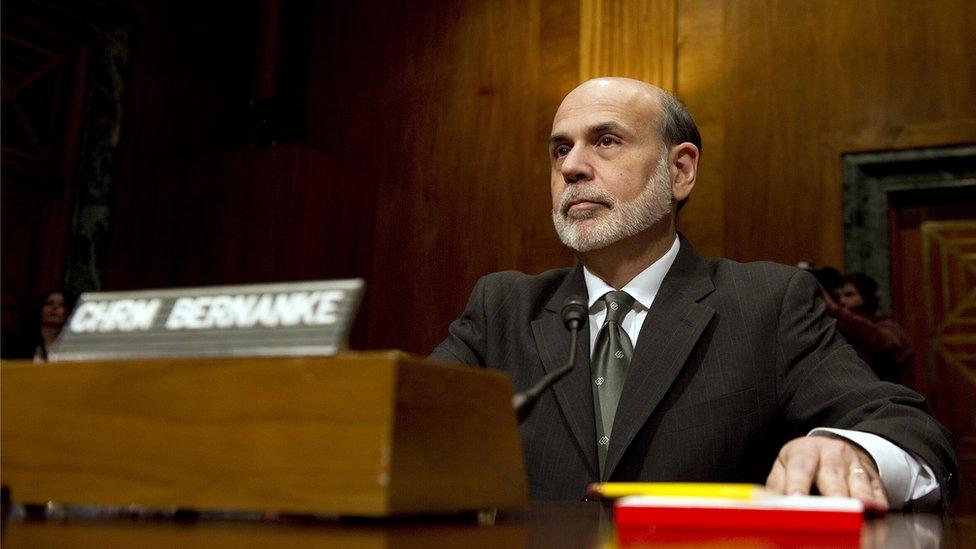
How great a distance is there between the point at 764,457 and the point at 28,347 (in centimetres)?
276

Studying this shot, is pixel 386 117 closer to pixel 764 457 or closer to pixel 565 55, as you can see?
pixel 565 55

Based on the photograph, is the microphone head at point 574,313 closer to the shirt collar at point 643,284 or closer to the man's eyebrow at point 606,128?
the shirt collar at point 643,284

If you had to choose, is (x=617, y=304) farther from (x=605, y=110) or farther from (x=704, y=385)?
(x=605, y=110)

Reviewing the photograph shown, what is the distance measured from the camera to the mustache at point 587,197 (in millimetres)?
1604

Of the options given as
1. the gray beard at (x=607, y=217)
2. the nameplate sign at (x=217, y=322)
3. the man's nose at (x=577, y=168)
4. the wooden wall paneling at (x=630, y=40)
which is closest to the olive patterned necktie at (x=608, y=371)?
the gray beard at (x=607, y=217)

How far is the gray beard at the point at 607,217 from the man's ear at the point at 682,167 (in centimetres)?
9

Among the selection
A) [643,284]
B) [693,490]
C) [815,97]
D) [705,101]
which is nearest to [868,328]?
[815,97]

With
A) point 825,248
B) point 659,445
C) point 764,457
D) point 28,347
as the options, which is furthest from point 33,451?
point 825,248

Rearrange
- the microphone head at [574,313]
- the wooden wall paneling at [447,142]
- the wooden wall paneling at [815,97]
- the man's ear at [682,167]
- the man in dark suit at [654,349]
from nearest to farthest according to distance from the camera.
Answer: the microphone head at [574,313] → the man in dark suit at [654,349] → the man's ear at [682,167] → the wooden wall paneling at [815,97] → the wooden wall paneling at [447,142]

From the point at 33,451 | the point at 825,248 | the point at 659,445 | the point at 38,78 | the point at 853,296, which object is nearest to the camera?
the point at 33,451

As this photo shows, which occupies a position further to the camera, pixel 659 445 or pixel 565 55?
pixel 565 55

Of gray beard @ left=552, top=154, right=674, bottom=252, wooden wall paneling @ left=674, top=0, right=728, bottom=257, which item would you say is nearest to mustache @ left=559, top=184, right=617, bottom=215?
gray beard @ left=552, top=154, right=674, bottom=252

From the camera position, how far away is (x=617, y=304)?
1502 mm

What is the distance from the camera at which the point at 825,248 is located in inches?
132
